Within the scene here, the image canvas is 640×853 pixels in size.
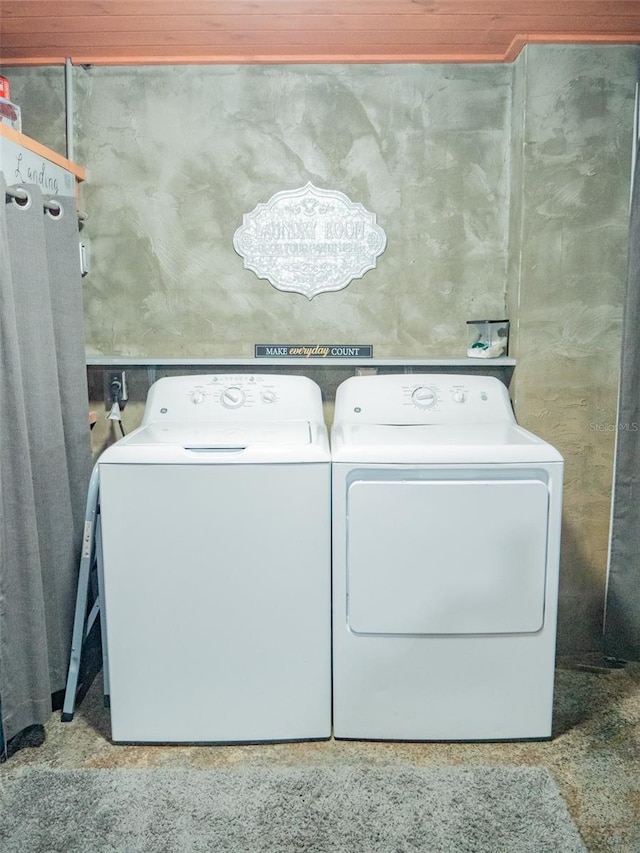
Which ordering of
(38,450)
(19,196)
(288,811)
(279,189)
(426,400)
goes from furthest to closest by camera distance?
(279,189) → (426,400) → (38,450) → (19,196) → (288,811)

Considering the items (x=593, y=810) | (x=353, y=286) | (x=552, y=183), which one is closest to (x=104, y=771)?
(x=593, y=810)

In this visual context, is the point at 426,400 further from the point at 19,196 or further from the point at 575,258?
the point at 19,196

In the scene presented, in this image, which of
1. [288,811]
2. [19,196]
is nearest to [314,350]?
[19,196]

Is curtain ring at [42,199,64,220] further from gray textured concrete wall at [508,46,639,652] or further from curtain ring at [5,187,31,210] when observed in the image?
gray textured concrete wall at [508,46,639,652]

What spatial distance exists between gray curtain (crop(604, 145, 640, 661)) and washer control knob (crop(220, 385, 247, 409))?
50.9 inches

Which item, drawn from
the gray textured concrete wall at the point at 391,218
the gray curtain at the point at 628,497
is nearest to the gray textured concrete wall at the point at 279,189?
the gray textured concrete wall at the point at 391,218

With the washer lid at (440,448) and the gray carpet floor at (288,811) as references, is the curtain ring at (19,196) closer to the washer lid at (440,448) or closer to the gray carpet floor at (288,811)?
the washer lid at (440,448)

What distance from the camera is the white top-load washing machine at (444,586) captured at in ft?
6.23

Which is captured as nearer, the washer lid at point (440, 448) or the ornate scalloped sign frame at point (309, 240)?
the washer lid at point (440, 448)

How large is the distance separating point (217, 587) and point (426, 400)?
96 cm

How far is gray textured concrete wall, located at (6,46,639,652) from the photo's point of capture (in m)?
2.39

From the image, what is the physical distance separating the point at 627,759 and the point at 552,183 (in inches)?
72.5

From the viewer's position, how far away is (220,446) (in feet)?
6.40

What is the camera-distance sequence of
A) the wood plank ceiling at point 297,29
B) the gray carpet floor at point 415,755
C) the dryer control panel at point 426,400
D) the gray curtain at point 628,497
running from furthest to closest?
the dryer control panel at point 426,400, the gray curtain at point 628,497, the wood plank ceiling at point 297,29, the gray carpet floor at point 415,755
